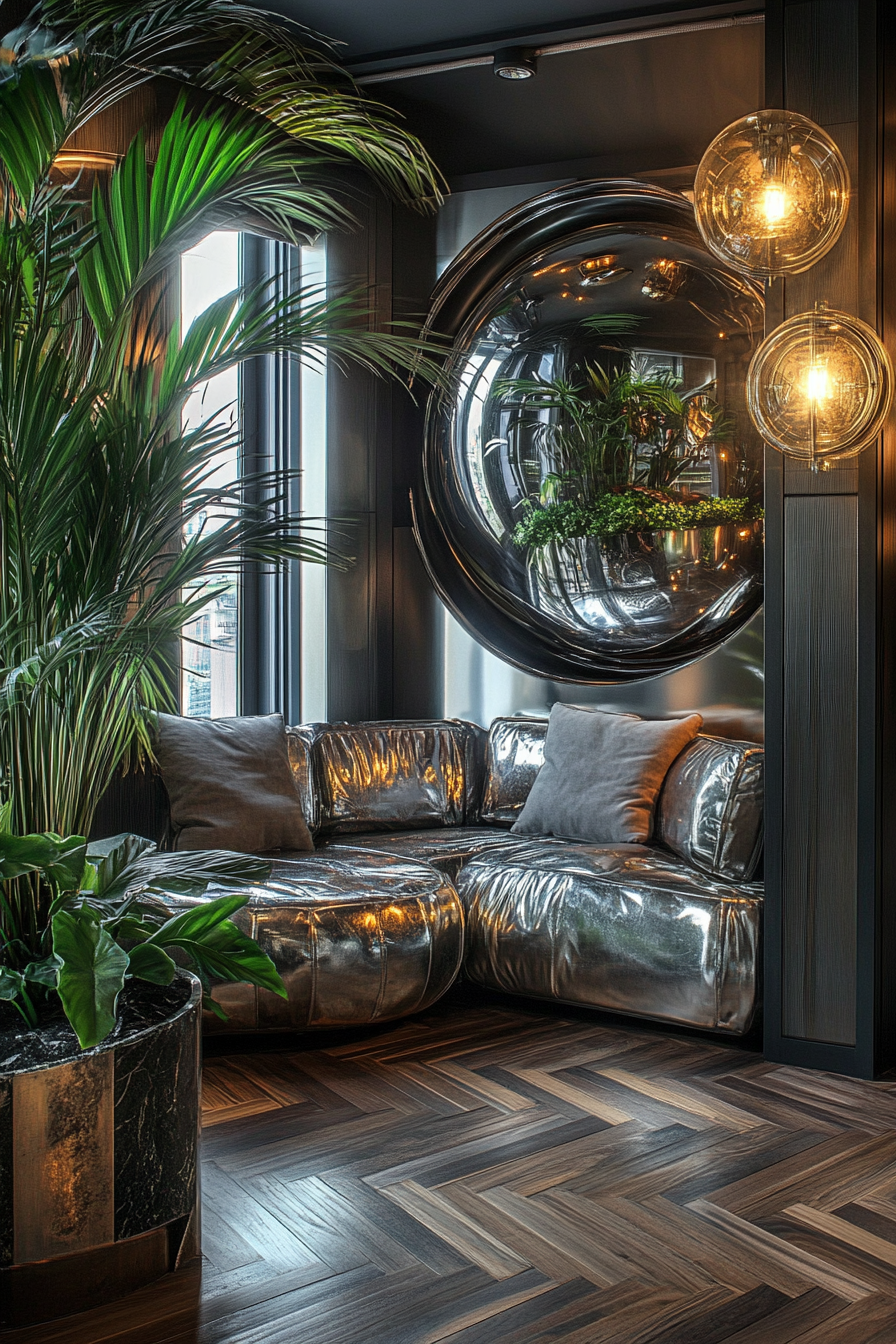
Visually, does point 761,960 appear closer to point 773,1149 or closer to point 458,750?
point 773,1149

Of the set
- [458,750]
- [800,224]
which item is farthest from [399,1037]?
[800,224]

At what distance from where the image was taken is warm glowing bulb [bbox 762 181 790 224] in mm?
2816

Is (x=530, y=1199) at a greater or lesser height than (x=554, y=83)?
lesser

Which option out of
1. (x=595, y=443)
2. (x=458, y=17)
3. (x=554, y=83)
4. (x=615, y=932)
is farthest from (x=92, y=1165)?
(x=554, y=83)

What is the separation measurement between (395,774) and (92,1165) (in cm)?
241

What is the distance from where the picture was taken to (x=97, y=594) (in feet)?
7.16

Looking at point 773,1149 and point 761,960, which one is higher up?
point 761,960

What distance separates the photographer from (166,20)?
215 cm

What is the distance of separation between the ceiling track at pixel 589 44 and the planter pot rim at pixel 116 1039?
2920 mm

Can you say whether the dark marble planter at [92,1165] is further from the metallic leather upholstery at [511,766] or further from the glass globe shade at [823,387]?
the metallic leather upholstery at [511,766]

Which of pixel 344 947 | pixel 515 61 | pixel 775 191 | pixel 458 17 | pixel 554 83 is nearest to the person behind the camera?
pixel 775 191

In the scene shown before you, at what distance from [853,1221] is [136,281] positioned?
2.13m

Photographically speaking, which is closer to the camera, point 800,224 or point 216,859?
point 216,859

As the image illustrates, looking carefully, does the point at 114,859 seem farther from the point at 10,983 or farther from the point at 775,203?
the point at 775,203
